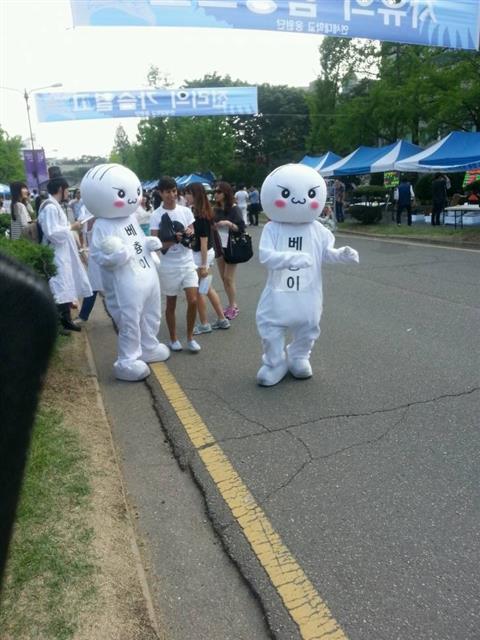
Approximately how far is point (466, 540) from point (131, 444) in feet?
6.95

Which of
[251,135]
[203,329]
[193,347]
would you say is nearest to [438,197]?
[203,329]

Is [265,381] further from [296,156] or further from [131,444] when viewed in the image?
[296,156]

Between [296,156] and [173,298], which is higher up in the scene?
[296,156]

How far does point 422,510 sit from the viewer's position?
261 cm

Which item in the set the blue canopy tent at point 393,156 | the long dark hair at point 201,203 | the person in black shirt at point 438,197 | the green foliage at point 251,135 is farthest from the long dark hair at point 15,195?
the green foliage at point 251,135

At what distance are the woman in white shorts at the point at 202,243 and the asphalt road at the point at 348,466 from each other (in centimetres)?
33

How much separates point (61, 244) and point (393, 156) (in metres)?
14.6

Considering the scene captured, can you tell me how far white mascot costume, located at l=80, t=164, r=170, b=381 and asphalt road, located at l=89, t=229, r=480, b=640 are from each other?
1.21 ft

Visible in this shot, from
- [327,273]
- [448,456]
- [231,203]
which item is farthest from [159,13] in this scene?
[448,456]

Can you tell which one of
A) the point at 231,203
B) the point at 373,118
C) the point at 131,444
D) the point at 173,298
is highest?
the point at 373,118

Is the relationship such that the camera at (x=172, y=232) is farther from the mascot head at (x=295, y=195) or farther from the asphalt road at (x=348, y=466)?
the asphalt road at (x=348, y=466)

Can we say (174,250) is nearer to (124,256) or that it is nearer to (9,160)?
(124,256)

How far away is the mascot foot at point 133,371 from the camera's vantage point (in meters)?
4.58

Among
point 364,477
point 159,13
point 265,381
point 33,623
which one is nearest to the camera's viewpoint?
point 33,623
